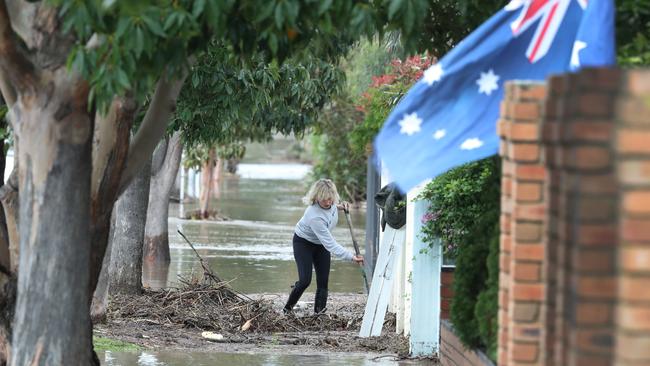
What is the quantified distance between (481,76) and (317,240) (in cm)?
687

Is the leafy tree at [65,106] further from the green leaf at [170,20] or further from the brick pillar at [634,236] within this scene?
the brick pillar at [634,236]

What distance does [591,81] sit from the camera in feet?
13.8

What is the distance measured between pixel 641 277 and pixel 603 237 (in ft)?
0.99

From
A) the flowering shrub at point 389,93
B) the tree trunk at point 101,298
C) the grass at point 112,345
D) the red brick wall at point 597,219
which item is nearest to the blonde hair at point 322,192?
the flowering shrub at point 389,93

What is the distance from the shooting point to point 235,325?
42.1ft

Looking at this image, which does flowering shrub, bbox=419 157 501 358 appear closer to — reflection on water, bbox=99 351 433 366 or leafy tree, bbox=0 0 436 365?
leafy tree, bbox=0 0 436 365

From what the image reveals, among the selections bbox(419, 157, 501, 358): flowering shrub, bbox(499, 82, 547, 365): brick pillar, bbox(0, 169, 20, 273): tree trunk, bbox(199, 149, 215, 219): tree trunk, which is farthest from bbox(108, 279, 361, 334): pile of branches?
bbox(199, 149, 215, 219): tree trunk

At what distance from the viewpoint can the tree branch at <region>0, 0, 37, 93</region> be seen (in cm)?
712

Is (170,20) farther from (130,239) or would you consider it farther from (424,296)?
(130,239)

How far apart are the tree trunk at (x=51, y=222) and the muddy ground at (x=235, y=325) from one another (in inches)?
141

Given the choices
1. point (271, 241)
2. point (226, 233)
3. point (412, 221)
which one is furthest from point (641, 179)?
point (226, 233)

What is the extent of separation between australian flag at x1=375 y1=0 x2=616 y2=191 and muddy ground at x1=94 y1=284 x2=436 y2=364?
381 cm

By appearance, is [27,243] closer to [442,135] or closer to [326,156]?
[442,135]

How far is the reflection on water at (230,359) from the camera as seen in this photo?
991 cm
